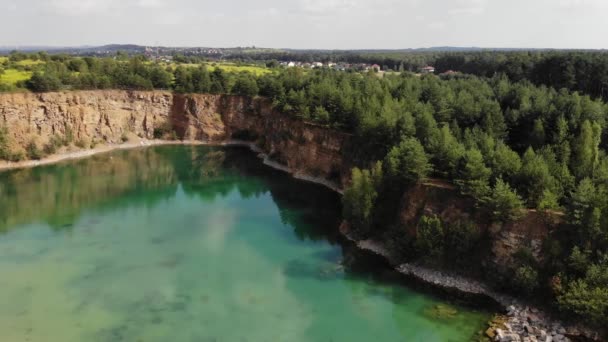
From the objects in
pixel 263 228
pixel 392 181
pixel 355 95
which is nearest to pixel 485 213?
pixel 392 181

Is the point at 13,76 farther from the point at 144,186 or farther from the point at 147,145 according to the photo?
the point at 144,186

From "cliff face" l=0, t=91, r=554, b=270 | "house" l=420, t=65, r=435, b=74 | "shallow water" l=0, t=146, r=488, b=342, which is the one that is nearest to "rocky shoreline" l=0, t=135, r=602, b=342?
"shallow water" l=0, t=146, r=488, b=342

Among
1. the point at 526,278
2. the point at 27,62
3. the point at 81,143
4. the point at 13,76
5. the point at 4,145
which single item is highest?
the point at 27,62

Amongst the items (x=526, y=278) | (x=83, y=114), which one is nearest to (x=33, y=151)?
(x=83, y=114)

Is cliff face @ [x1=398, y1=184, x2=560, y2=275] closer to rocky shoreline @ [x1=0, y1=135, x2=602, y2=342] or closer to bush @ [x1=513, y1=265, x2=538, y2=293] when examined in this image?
bush @ [x1=513, y1=265, x2=538, y2=293]

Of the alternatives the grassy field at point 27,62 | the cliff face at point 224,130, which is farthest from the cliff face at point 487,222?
the grassy field at point 27,62

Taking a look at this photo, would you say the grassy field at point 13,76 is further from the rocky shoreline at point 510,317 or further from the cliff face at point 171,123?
the rocky shoreline at point 510,317
